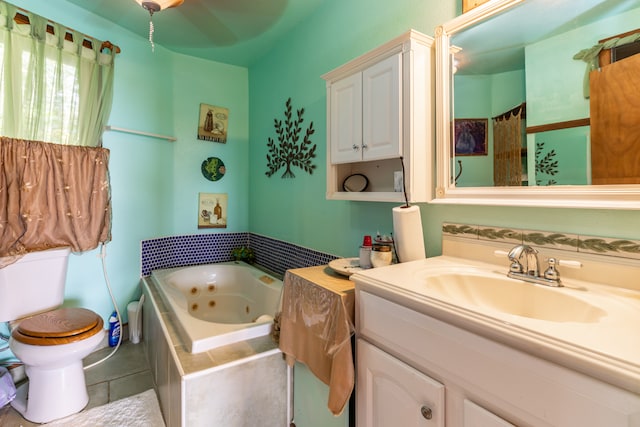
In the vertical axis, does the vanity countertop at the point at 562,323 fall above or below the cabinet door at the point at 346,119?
below

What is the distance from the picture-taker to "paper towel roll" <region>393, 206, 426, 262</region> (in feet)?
4.17

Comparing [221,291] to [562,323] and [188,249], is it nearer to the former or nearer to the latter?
[188,249]

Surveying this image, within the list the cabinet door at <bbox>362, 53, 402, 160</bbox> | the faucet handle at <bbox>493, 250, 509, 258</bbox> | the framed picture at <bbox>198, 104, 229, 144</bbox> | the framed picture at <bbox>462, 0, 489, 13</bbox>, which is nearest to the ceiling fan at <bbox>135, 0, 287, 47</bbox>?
the framed picture at <bbox>198, 104, 229, 144</bbox>

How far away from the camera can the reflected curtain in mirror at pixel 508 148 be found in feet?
3.67

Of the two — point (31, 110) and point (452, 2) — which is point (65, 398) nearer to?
point (31, 110)

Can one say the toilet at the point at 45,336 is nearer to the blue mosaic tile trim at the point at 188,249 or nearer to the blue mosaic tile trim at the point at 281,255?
the blue mosaic tile trim at the point at 188,249

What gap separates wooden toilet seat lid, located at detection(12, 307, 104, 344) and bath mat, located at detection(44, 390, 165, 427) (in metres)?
0.44

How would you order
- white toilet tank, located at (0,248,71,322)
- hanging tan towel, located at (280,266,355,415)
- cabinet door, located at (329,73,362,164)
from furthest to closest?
white toilet tank, located at (0,248,71,322), cabinet door, located at (329,73,362,164), hanging tan towel, located at (280,266,355,415)

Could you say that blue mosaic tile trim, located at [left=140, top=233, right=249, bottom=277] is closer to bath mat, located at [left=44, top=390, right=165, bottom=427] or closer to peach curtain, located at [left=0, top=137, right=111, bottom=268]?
peach curtain, located at [left=0, top=137, right=111, bottom=268]

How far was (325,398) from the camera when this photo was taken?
4.27 ft

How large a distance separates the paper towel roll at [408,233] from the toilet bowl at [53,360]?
173 cm

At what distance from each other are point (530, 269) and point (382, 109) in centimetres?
84

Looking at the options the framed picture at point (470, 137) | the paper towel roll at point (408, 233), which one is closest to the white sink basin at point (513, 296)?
the paper towel roll at point (408, 233)

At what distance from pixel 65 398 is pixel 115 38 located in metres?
2.48
